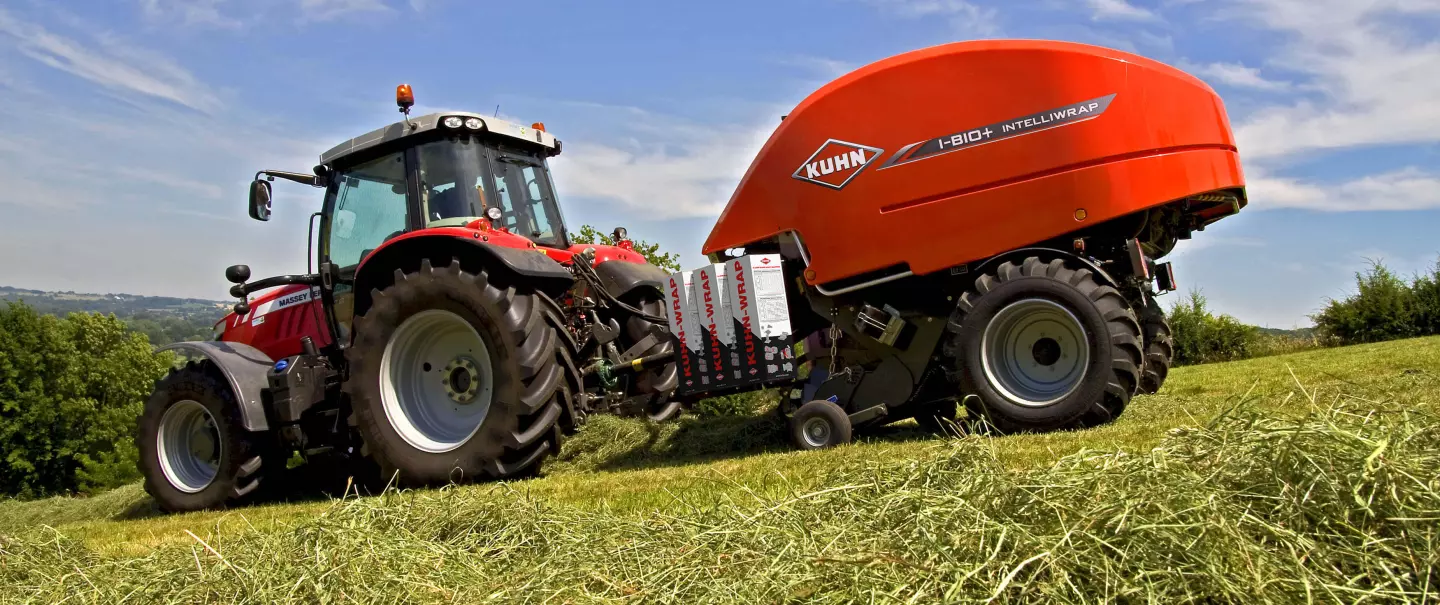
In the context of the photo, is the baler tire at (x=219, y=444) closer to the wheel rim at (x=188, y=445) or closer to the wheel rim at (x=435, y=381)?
the wheel rim at (x=188, y=445)

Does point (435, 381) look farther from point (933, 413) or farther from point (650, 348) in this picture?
point (933, 413)

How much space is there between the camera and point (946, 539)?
1.87 meters

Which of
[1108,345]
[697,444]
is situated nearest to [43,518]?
[697,444]

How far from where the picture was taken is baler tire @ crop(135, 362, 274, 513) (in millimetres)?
6777

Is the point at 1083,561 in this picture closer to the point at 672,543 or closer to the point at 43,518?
the point at 672,543

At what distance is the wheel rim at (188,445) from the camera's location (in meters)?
7.16

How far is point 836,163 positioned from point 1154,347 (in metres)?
2.86

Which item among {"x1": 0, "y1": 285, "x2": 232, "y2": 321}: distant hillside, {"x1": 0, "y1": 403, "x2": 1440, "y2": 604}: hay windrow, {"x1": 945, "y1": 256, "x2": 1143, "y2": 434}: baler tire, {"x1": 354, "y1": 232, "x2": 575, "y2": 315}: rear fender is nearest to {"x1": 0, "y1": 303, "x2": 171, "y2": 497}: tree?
{"x1": 354, "y1": 232, "x2": 575, "y2": 315}: rear fender

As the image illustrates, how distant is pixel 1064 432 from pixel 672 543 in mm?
3498

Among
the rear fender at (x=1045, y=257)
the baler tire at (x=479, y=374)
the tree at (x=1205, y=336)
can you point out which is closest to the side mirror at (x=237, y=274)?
the baler tire at (x=479, y=374)

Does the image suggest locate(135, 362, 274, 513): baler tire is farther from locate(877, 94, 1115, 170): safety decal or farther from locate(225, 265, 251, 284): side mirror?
locate(877, 94, 1115, 170): safety decal

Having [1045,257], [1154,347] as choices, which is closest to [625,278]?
[1045,257]

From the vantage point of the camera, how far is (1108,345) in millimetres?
5164

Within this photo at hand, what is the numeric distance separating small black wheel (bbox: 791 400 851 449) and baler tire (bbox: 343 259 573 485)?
1486 mm
